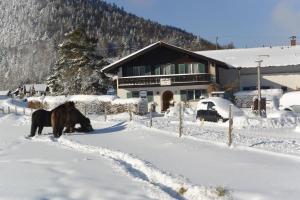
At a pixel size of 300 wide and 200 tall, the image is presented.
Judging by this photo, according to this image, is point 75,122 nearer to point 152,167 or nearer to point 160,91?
point 152,167

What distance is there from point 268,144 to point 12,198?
10195mm

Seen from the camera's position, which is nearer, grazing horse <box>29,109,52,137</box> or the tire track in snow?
the tire track in snow

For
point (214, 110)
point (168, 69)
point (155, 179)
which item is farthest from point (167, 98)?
point (155, 179)

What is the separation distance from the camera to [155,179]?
1129 cm

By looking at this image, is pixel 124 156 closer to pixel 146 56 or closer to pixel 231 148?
pixel 231 148

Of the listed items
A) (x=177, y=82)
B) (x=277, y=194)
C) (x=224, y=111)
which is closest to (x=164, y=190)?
(x=277, y=194)

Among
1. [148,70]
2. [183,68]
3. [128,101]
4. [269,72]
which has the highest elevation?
[183,68]

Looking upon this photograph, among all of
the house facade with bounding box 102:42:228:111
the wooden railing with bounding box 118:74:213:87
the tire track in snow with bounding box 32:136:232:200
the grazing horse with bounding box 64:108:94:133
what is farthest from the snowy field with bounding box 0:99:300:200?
the house facade with bounding box 102:42:228:111

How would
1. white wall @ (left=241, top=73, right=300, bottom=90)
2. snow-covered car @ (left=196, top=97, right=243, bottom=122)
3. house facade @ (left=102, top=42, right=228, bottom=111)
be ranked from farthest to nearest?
white wall @ (left=241, top=73, right=300, bottom=90) → house facade @ (left=102, top=42, right=228, bottom=111) → snow-covered car @ (left=196, top=97, right=243, bottom=122)

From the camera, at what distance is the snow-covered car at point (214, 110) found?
96.5 feet

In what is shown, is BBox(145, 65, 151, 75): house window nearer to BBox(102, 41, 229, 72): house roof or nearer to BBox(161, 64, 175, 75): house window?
BBox(161, 64, 175, 75): house window

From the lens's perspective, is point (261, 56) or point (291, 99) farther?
point (261, 56)

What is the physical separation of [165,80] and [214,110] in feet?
68.8

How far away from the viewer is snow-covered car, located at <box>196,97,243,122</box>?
96.5ft
